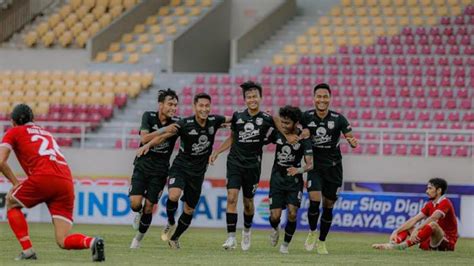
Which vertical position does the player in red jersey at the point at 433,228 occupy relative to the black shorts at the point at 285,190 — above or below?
below

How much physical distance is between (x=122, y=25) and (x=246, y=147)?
1982 cm

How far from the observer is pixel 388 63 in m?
31.3

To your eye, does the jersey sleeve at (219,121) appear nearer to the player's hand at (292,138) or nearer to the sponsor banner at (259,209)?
the player's hand at (292,138)

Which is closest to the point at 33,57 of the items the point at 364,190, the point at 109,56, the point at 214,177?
the point at 109,56

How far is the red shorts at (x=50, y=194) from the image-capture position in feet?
41.8

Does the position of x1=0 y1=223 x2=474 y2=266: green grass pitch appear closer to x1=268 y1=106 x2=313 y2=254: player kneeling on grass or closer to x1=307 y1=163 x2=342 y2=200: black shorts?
x1=268 y1=106 x2=313 y2=254: player kneeling on grass

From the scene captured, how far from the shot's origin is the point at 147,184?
16.6m

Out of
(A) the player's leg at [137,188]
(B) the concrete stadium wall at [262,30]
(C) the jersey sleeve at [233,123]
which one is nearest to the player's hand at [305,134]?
(C) the jersey sleeve at [233,123]

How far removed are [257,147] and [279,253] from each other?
1.39 metres

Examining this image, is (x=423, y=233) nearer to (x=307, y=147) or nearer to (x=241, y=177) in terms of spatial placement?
(x=307, y=147)

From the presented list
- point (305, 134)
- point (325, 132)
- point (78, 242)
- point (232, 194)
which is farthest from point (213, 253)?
point (78, 242)

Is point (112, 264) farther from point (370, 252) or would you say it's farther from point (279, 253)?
point (370, 252)

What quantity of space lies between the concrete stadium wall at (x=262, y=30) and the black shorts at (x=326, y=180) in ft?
55.7

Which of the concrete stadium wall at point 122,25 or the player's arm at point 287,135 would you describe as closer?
the player's arm at point 287,135
